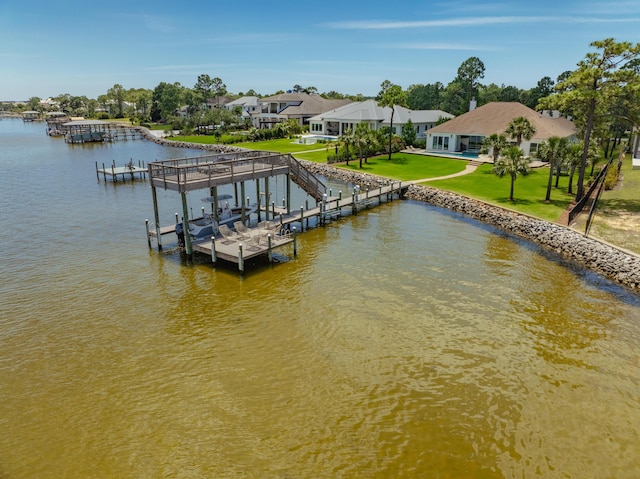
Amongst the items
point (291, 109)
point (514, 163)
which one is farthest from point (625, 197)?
point (291, 109)

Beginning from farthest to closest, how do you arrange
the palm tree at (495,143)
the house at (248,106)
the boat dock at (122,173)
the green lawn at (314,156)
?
1. the house at (248,106)
2. the green lawn at (314,156)
3. the boat dock at (122,173)
4. the palm tree at (495,143)

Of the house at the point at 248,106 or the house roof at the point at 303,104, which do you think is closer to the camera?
the house roof at the point at 303,104

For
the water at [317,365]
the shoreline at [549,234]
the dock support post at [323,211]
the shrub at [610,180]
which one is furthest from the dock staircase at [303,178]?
the shrub at [610,180]

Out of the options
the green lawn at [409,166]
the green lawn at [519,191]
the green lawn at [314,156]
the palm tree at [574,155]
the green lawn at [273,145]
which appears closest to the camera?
the green lawn at [519,191]

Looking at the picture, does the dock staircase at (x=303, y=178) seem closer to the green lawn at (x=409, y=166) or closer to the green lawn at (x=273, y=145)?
the green lawn at (x=409, y=166)

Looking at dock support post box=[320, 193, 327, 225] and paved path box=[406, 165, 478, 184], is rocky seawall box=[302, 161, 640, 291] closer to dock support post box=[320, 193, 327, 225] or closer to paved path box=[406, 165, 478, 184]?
paved path box=[406, 165, 478, 184]
